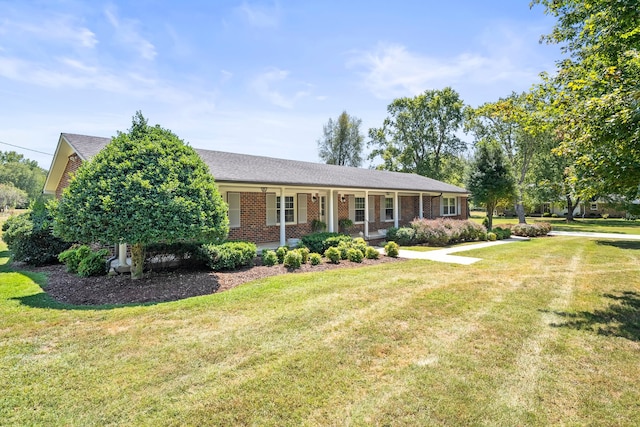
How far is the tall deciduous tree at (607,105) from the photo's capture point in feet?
16.5

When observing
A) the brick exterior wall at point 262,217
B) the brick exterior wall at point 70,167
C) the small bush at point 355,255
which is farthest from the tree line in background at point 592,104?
the brick exterior wall at point 70,167

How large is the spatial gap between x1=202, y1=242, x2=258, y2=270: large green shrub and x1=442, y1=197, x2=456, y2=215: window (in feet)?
57.5

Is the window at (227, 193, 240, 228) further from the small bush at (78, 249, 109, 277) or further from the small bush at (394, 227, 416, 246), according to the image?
the small bush at (394, 227, 416, 246)

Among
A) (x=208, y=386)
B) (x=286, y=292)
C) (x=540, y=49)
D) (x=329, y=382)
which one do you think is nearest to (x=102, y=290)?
(x=286, y=292)

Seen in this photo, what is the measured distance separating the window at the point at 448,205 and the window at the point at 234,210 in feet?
52.2

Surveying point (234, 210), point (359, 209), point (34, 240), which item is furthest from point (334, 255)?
point (34, 240)

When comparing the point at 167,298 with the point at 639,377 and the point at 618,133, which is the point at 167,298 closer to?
the point at 639,377

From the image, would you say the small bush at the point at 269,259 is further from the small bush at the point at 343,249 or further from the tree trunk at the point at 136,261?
the tree trunk at the point at 136,261

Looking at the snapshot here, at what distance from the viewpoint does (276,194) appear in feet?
45.7

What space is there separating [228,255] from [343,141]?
1464 inches

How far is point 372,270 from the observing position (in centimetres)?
899

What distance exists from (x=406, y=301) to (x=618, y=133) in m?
4.32

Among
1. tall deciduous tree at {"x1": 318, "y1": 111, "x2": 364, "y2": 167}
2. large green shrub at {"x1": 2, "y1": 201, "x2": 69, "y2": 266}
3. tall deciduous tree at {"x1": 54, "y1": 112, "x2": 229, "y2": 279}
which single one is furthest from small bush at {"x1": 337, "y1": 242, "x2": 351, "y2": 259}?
tall deciduous tree at {"x1": 318, "y1": 111, "x2": 364, "y2": 167}

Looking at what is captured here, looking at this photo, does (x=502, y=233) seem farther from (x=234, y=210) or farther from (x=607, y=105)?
(x=234, y=210)
